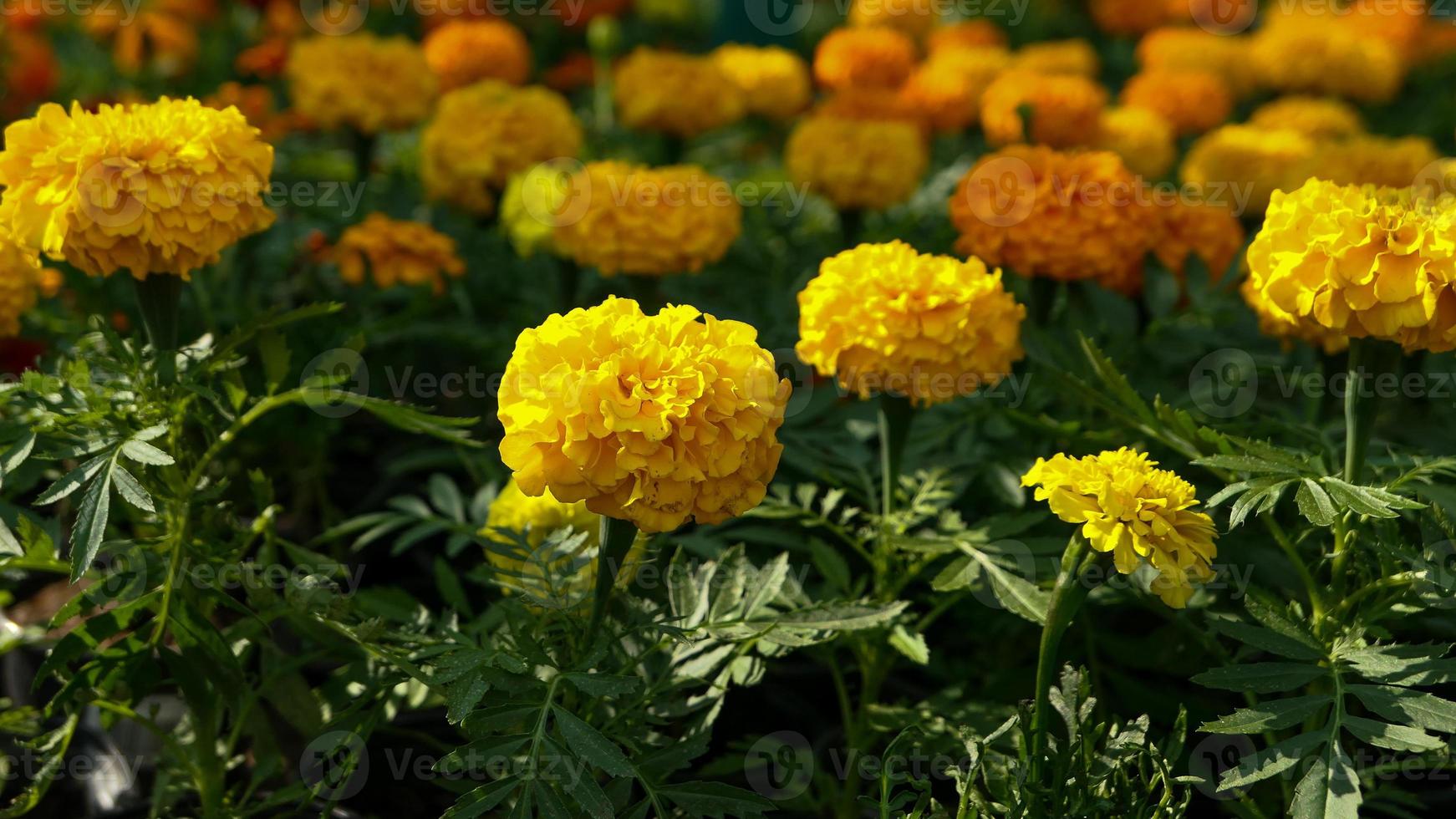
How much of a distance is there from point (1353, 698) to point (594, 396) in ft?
3.62

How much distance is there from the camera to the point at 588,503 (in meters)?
1.30

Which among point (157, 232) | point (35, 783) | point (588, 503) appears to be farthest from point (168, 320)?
point (588, 503)

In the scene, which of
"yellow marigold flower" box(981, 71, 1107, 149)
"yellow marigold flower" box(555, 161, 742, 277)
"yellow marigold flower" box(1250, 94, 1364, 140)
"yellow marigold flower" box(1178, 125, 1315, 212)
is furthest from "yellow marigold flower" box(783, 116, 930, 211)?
"yellow marigold flower" box(1250, 94, 1364, 140)

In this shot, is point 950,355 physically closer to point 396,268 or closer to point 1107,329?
point 1107,329

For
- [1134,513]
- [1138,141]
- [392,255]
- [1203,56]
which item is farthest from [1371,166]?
[392,255]

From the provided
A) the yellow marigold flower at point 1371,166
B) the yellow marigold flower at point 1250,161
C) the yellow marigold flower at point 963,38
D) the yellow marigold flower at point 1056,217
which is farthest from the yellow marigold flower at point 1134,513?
the yellow marigold flower at point 963,38

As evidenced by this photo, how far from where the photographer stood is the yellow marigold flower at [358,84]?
109 inches

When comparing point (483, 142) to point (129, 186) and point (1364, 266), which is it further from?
point (1364, 266)

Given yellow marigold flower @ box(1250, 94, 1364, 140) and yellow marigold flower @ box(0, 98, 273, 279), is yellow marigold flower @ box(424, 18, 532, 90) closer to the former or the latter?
yellow marigold flower @ box(0, 98, 273, 279)

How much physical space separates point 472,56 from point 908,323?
2072 millimetres

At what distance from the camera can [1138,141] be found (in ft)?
9.86

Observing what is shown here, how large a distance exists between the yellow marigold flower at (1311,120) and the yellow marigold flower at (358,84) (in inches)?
81.6

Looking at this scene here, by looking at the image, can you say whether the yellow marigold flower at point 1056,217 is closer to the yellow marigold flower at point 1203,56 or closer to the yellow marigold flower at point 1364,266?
the yellow marigold flower at point 1364,266

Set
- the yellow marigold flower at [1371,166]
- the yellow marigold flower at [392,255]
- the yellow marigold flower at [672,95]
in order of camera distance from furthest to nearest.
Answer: the yellow marigold flower at [672,95]
the yellow marigold flower at [1371,166]
the yellow marigold flower at [392,255]
